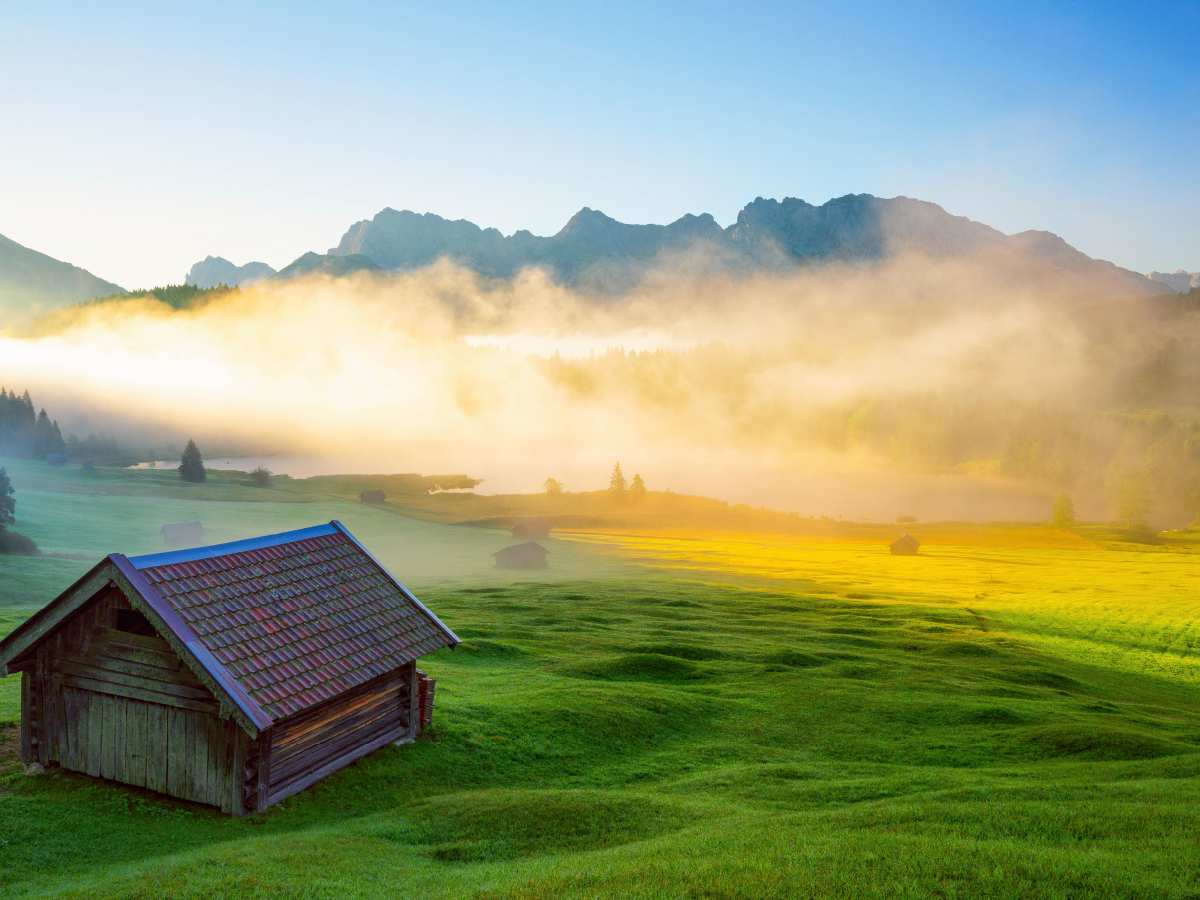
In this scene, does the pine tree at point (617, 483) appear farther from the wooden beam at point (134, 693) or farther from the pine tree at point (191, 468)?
the wooden beam at point (134, 693)

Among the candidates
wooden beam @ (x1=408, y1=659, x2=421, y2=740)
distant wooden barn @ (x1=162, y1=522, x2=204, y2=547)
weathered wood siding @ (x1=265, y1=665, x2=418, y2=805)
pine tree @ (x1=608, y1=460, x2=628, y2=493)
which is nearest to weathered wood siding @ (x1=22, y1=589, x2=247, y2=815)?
weathered wood siding @ (x1=265, y1=665, x2=418, y2=805)

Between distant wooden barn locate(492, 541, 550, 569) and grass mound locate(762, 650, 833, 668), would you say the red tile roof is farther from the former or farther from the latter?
distant wooden barn locate(492, 541, 550, 569)

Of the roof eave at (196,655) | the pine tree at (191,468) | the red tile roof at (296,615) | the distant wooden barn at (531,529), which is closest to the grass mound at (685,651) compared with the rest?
the red tile roof at (296,615)

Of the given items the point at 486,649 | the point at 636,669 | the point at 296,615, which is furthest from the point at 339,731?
the point at 636,669

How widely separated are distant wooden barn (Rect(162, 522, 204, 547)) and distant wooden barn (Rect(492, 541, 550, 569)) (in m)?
39.1

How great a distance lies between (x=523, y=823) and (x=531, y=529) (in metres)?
98.2

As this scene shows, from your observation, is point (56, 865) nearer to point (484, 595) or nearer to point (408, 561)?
point (484, 595)

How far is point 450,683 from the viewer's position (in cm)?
3067

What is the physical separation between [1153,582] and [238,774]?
94.8 m

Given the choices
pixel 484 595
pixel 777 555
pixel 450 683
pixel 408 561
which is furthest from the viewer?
pixel 777 555

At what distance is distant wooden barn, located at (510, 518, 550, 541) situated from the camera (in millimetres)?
112500

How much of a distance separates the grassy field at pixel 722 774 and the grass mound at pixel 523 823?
94mm

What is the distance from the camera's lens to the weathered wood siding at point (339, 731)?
58.0ft

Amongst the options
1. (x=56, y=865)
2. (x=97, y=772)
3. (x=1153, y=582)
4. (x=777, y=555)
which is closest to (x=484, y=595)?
(x=97, y=772)
